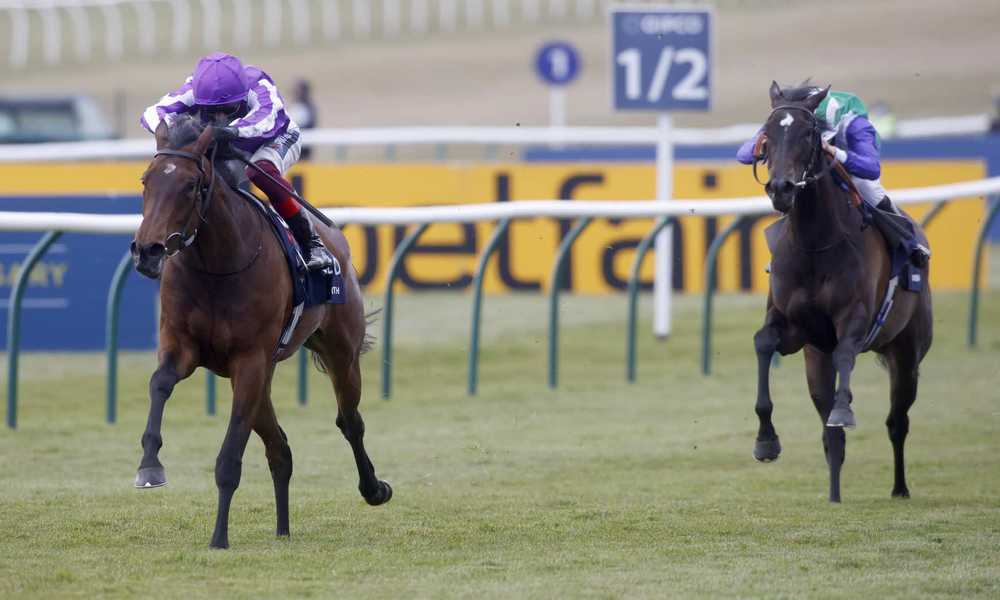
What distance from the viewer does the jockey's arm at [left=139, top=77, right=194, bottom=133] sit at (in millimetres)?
6562

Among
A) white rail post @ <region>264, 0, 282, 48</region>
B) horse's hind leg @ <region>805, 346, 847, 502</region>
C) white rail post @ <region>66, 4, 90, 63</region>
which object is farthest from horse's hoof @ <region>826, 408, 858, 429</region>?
white rail post @ <region>66, 4, 90, 63</region>

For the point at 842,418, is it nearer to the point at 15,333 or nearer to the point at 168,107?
the point at 168,107

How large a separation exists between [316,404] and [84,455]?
6.62 feet

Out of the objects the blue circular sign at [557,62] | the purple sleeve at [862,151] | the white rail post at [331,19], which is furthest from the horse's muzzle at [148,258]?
the white rail post at [331,19]

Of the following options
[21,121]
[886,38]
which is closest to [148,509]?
[21,121]

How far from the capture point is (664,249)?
41.1ft

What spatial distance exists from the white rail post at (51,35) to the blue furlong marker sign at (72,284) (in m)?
21.7

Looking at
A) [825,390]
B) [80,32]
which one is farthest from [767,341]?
[80,32]

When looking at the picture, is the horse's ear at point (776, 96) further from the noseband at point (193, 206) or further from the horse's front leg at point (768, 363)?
the noseband at point (193, 206)

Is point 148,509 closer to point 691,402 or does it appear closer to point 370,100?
point 691,402

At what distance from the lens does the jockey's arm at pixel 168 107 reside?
6.56 meters

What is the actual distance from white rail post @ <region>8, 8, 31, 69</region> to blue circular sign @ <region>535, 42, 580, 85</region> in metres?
15.4

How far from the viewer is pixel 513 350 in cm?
1259

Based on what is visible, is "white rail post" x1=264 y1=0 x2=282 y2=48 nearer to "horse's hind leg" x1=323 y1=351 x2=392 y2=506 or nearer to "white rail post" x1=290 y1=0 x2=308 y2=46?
"white rail post" x1=290 y1=0 x2=308 y2=46
